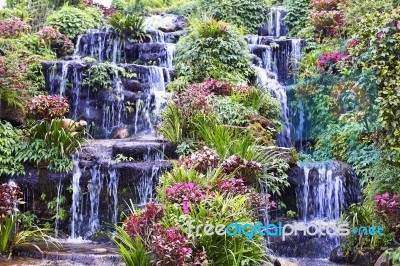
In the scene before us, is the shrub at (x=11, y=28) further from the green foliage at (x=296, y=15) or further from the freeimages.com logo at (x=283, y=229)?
→ the freeimages.com logo at (x=283, y=229)

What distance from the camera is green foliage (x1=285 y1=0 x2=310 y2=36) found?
1620 centimetres

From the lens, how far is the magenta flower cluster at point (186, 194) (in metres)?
5.22

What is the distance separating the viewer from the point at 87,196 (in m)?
7.90

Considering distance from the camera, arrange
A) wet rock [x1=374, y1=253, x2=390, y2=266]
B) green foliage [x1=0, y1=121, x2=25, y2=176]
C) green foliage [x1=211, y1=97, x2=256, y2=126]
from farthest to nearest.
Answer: green foliage [x1=211, y1=97, x2=256, y2=126] → green foliage [x1=0, y1=121, x2=25, y2=176] → wet rock [x1=374, y1=253, x2=390, y2=266]

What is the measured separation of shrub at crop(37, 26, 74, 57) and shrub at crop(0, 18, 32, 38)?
20.7 inches

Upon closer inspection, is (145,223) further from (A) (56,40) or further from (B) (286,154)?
(A) (56,40)

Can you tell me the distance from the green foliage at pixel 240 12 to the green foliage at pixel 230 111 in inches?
291

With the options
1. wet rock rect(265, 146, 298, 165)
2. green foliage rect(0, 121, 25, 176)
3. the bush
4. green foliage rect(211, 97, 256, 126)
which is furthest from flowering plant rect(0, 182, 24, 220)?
the bush

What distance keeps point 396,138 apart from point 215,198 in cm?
313

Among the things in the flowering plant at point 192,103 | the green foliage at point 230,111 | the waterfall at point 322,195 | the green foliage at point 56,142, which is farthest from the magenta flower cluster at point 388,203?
the green foliage at point 56,142

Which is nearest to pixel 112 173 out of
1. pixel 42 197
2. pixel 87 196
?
pixel 87 196

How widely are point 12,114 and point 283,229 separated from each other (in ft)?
18.8

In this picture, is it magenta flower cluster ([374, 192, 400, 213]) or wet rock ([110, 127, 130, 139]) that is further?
wet rock ([110, 127, 130, 139])

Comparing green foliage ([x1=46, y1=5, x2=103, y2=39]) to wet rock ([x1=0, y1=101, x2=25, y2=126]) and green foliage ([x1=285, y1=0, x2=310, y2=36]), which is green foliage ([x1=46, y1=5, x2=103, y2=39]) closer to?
wet rock ([x1=0, y1=101, x2=25, y2=126])
